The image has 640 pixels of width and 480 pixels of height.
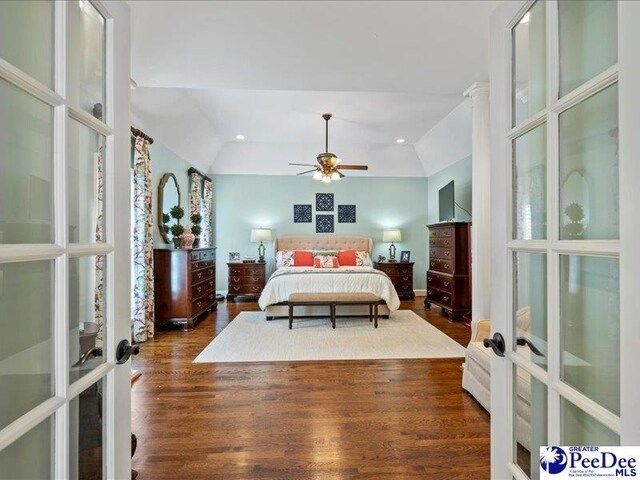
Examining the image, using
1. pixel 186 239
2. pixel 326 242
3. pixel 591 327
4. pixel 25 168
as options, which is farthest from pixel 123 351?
pixel 326 242

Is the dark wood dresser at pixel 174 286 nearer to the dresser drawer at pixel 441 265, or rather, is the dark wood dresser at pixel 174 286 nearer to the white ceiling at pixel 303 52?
the white ceiling at pixel 303 52

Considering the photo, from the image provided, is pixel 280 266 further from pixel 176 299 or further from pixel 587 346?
pixel 587 346

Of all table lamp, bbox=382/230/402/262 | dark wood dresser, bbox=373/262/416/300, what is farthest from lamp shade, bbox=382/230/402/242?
dark wood dresser, bbox=373/262/416/300

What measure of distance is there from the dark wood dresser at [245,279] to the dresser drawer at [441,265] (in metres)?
3.33

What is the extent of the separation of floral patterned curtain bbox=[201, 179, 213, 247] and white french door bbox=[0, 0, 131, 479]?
544 centimetres

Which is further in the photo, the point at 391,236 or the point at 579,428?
the point at 391,236

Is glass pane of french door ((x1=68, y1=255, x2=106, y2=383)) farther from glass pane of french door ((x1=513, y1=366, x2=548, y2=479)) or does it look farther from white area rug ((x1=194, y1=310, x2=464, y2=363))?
white area rug ((x1=194, y1=310, x2=464, y2=363))

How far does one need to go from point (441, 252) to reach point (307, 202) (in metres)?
3.08

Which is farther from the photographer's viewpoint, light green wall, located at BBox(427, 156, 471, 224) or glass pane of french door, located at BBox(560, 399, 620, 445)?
light green wall, located at BBox(427, 156, 471, 224)

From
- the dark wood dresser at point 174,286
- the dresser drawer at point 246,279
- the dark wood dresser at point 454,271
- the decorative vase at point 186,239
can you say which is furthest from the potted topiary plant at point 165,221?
the dark wood dresser at point 454,271

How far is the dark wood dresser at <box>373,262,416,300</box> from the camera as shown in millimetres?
6520

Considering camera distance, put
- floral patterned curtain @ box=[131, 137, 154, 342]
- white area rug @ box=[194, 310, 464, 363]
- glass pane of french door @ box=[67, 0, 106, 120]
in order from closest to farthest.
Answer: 1. glass pane of french door @ box=[67, 0, 106, 120]
2. white area rug @ box=[194, 310, 464, 363]
3. floral patterned curtain @ box=[131, 137, 154, 342]

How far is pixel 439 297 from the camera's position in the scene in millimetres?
5336

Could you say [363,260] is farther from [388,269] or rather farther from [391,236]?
[391,236]
